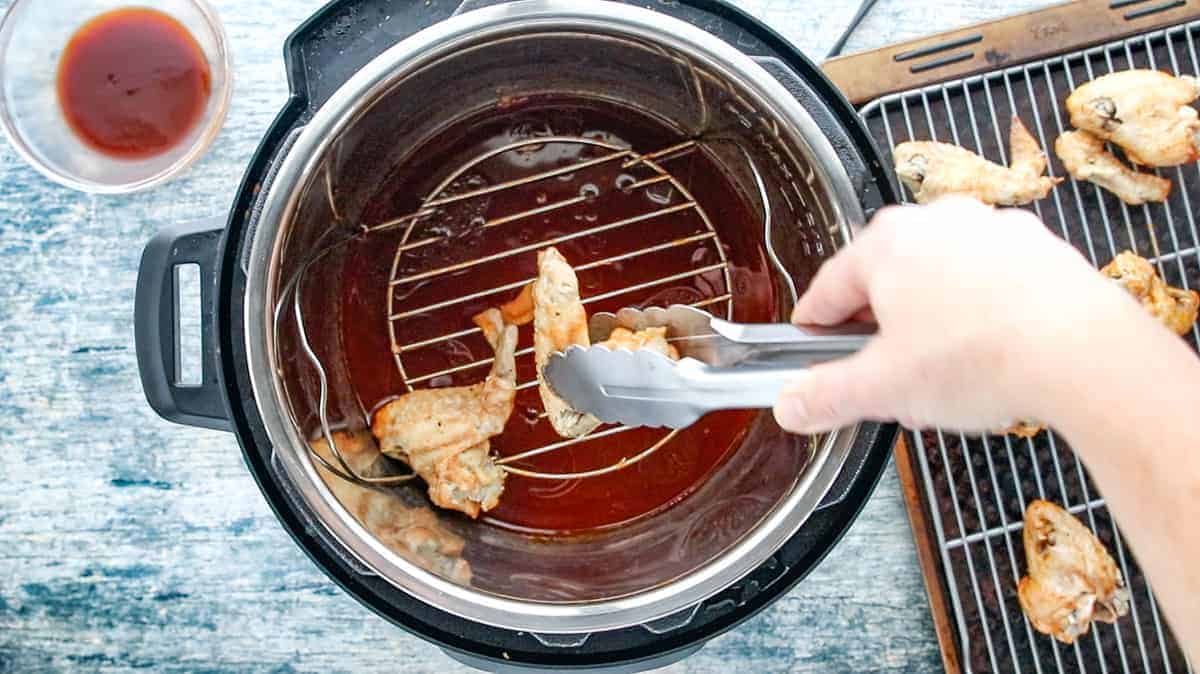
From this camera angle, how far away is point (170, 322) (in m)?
0.85

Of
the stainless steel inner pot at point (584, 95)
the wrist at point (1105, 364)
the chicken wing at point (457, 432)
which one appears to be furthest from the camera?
the chicken wing at point (457, 432)

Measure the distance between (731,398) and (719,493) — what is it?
0.30 metres

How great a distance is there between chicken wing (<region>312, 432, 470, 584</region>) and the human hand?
0.40 metres

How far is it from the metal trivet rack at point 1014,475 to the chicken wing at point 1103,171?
2 cm

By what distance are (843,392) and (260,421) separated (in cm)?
47

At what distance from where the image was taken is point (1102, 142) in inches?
38.9

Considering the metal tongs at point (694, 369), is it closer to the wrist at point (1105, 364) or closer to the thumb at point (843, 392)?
the thumb at point (843, 392)

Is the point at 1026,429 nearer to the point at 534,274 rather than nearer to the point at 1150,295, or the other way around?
the point at 1150,295

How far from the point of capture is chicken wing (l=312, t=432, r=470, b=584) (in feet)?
2.69

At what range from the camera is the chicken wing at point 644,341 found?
80cm

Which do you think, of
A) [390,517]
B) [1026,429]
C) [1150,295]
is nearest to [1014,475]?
[1026,429]

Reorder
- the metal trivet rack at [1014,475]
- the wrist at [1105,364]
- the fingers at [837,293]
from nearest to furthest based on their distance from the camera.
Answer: the wrist at [1105,364] < the fingers at [837,293] < the metal trivet rack at [1014,475]

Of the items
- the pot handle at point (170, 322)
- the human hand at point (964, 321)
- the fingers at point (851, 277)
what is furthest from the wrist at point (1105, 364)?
the pot handle at point (170, 322)

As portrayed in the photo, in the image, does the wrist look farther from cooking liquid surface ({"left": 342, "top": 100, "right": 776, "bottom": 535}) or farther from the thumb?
cooking liquid surface ({"left": 342, "top": 100, "right": 776, "bottom": 535})
